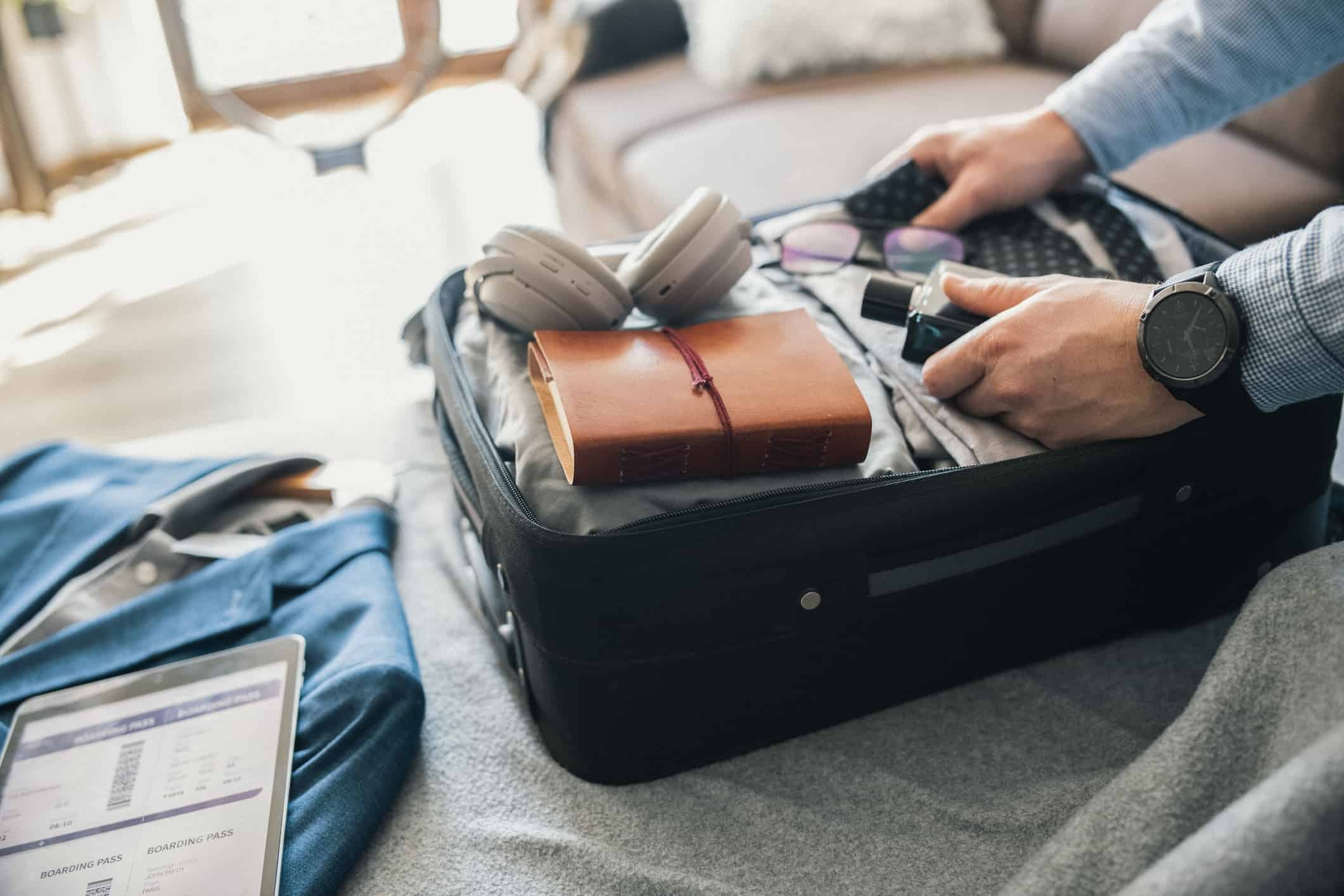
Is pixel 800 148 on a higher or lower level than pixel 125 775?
higher

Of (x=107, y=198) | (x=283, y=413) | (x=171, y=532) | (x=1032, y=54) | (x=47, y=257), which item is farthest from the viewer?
(x=107, y=198)

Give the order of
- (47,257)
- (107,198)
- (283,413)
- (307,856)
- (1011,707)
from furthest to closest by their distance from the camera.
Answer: (107,198), (47,257), (283,413), (1011,707), (307,856)

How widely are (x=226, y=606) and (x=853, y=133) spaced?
3.30 feet

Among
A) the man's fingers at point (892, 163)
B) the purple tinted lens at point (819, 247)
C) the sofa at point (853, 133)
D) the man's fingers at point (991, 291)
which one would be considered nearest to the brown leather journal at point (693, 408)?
the man's fingers at point (991, 291)

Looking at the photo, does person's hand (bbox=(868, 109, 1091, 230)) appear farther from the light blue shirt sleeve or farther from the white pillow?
the white pillow

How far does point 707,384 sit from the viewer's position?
0.70 metres

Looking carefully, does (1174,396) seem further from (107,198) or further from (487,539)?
(107,198)

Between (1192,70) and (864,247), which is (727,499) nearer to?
(864,247)

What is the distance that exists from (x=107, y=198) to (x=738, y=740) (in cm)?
217

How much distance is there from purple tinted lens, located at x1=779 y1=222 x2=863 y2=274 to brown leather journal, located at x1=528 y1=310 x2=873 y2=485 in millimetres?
220

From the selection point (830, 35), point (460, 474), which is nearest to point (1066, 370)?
point (460, 474)

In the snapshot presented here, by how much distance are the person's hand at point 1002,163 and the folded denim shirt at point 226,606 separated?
0.61 meters

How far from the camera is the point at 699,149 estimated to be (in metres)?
1.45

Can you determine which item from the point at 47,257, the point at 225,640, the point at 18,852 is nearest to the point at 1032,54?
the point at 225,640
